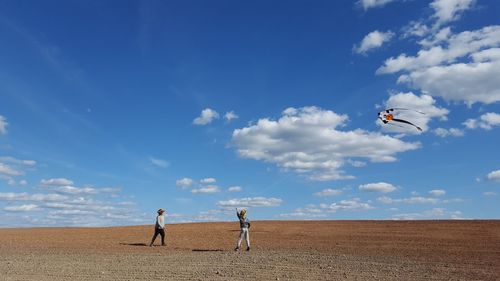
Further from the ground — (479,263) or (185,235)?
(185,235)

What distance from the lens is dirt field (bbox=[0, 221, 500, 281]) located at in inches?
595

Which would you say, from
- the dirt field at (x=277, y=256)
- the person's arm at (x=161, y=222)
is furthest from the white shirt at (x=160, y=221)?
the dirt field at (x=277, y=256)

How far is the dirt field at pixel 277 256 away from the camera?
49.6 feet

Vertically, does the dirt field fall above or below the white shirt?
below

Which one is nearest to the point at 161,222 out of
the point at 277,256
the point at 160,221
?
the point at 160,221

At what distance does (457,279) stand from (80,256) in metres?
12.4

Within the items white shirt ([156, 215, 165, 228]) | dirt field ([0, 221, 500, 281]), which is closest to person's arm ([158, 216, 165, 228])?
white shirt ([156, 215, 165, 228])

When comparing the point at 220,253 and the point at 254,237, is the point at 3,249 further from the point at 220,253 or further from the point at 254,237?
the point at 254,237

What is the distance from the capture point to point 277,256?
1948 centimetres

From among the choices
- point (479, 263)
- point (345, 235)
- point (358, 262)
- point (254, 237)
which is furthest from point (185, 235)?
point (479, 263)

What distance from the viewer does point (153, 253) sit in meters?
20.7

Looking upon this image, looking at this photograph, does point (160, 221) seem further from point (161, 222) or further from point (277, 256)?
point (277, 256)

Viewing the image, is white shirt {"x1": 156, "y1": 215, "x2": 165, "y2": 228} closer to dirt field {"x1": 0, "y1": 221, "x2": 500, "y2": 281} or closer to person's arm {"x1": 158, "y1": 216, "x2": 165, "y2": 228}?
person's arm {"x1": 158, "y1": 216, "x2": 165, "y2": 228}

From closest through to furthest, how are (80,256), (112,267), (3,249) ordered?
(112,267)
(80,256)
(3,249)
